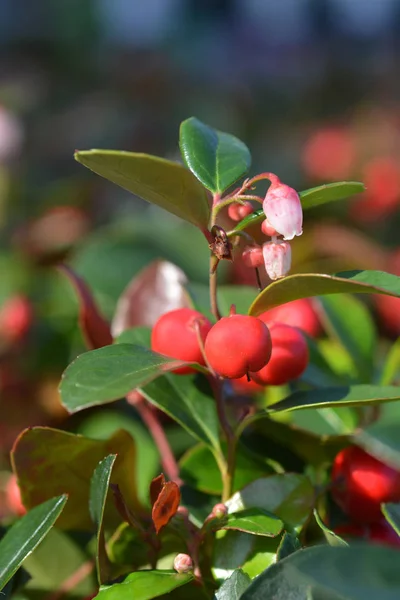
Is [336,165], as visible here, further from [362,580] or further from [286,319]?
[362,580]

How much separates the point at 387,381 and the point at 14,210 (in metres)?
1.41

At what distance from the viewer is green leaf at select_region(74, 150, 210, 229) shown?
52 centimetres

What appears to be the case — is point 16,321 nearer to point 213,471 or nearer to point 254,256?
point 213,471

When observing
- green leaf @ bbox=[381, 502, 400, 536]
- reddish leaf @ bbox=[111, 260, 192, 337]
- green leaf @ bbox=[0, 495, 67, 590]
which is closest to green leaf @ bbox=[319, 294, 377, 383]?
reddish leaf @ bbox=[111, 260, 192, 337]

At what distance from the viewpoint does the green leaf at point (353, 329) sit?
887 mm

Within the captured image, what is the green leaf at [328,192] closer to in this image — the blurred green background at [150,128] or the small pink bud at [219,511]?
the small pink bud at [219,511]

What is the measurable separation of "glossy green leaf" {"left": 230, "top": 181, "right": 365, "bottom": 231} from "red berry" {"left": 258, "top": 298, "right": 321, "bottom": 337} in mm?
306

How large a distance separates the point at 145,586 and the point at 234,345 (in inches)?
6.7

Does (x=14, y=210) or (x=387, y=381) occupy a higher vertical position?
(x=387, y=381)

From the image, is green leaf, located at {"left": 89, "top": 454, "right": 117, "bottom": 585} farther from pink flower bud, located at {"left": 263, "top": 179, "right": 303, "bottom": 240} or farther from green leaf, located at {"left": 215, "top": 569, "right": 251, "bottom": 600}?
pink flower bud, located at {"left": 263, "top": 179, "right": 303, "bottom": 240}

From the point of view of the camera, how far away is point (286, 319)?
91 centimetres

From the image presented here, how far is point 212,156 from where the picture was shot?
24.5 inches

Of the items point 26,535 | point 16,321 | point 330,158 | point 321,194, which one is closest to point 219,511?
point 26,535

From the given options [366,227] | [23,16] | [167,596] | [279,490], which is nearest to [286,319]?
[279,490]
